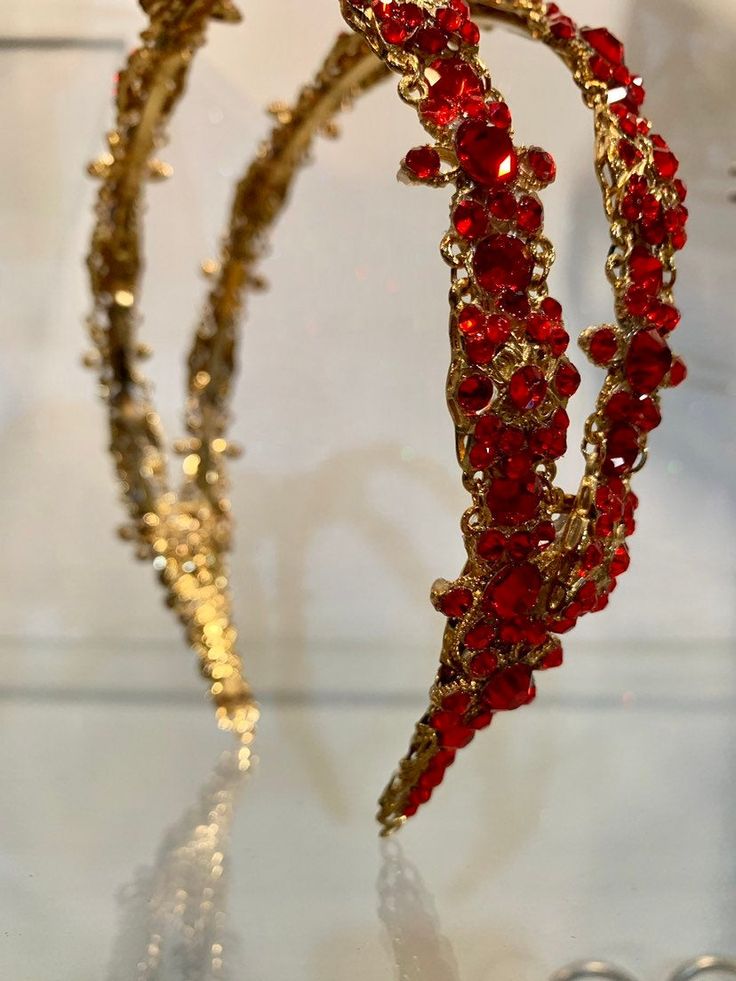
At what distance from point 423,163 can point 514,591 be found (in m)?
0.21

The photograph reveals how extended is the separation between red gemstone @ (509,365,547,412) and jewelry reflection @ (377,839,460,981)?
0.29 metres

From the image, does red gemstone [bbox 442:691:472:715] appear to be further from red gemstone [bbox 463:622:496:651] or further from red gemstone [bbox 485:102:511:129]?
red gemstone [bbox 485:102:511:129]

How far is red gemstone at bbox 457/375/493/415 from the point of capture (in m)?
0.50

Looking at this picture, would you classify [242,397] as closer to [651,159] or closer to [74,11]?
[74,11]

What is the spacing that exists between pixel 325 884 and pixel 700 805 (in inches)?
9.6

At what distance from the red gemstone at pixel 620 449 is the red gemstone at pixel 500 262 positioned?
11cm

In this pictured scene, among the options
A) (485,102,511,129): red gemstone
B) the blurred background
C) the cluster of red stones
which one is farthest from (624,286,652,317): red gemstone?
the blurred background

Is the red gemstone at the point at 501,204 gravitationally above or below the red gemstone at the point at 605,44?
below

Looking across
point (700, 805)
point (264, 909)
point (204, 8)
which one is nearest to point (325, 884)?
point (264, 909)

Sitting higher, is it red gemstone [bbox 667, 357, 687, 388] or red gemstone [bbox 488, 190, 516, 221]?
red gemstone [bbox 488, 190, 516, 221]

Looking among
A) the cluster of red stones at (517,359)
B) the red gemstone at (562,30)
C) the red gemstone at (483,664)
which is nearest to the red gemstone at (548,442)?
the cluster of red stones at (517,359)

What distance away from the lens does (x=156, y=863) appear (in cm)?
65

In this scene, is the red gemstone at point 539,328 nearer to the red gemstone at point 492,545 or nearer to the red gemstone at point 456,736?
the red gemstone at point 492,545

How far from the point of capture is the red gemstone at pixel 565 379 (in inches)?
20.6
